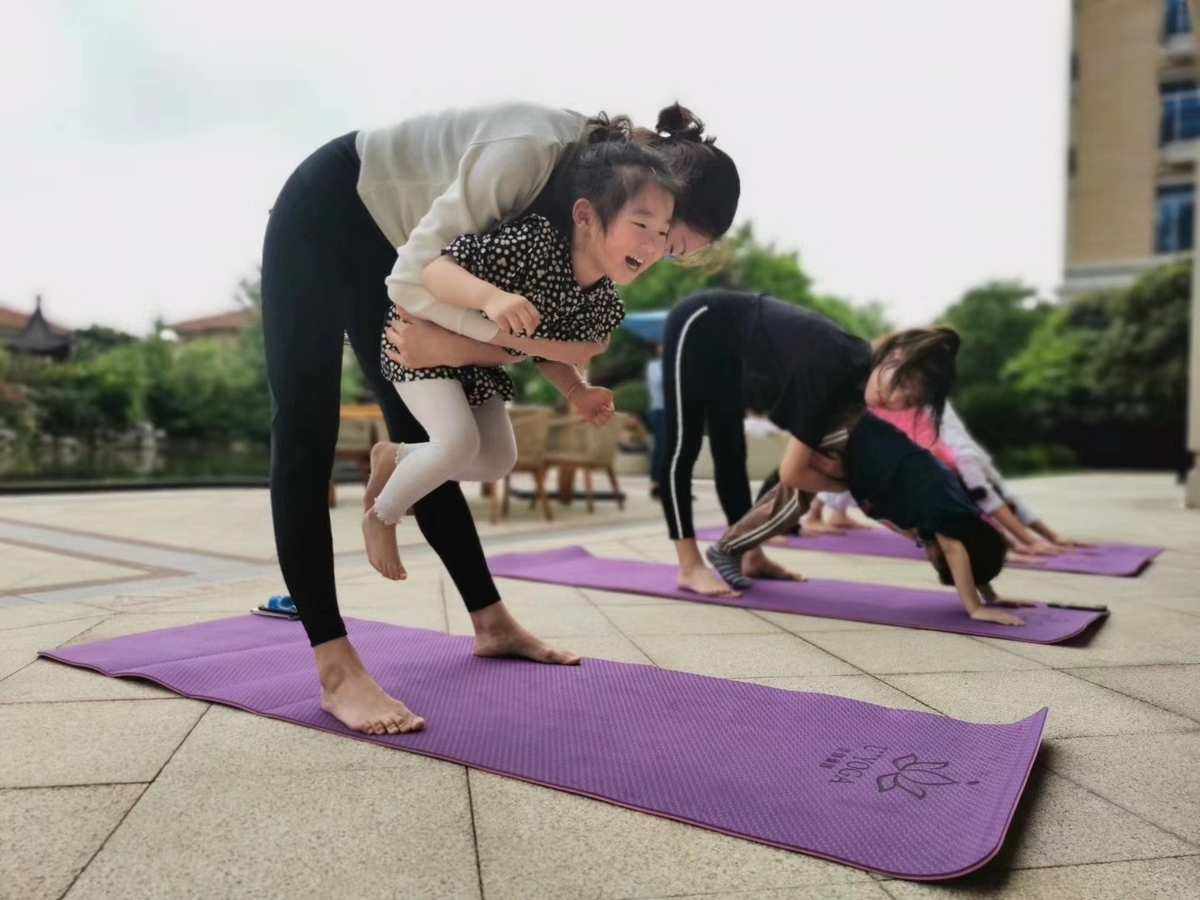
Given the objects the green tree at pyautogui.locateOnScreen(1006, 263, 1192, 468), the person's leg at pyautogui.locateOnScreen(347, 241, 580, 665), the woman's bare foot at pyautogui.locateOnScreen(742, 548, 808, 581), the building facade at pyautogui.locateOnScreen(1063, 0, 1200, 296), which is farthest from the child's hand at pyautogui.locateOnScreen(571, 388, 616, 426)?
the building facade at pyautogui.locateOnScreen(1063, 0, 1200, 296)

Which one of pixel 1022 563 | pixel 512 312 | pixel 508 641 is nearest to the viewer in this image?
pixel 512 312

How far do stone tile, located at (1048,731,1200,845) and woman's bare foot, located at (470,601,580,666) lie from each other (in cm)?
108

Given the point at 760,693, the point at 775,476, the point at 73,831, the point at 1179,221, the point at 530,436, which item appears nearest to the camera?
the point at 73,831

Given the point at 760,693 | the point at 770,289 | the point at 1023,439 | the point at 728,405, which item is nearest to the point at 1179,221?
the point at 1023,439

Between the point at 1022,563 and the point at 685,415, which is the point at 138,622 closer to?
the point at 685,415

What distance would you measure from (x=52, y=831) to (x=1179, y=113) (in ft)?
93.3

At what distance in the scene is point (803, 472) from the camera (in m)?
3.22

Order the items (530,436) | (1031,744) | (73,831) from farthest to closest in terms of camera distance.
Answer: (530,436) → (1031,744) → (73,831)

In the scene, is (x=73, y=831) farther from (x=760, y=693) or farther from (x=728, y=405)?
(x=728, y=405)

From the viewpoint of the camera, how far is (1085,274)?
2448cm

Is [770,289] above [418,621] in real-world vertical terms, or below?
above

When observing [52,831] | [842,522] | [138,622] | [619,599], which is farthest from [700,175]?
[842,522]

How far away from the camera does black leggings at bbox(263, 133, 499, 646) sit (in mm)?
1775

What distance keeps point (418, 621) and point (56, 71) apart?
106 ft
